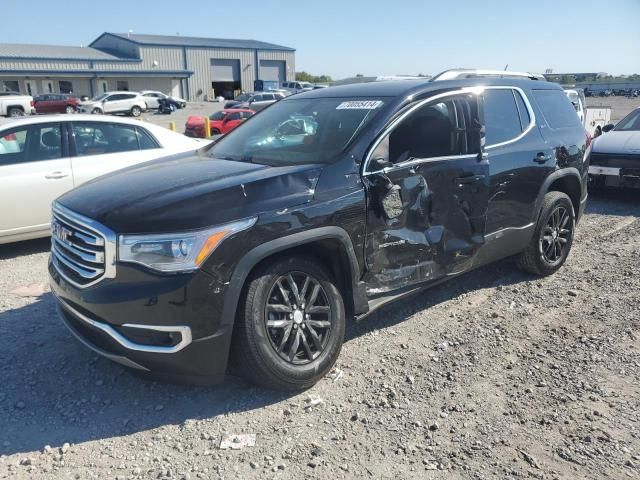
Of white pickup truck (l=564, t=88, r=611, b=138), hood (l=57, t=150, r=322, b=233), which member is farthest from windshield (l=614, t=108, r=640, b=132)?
hood (l=57, t=150, r=322, b=233)

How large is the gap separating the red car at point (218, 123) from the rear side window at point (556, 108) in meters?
17.6

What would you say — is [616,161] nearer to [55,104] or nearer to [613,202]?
[613,202]

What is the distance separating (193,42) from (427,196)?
68.6 meters

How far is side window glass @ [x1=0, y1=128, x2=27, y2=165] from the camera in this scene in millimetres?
5926

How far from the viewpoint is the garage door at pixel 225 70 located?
6606cm

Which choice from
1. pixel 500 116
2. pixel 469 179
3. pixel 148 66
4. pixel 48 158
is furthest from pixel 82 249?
pixel 148 66

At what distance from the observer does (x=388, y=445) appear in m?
2.88

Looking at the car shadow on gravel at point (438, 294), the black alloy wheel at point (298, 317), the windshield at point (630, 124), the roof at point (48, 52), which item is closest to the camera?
the black alloy wheel at point (298, 317)

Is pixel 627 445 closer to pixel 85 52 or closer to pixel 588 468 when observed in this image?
pixel 588 468

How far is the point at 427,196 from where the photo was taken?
3.87 m

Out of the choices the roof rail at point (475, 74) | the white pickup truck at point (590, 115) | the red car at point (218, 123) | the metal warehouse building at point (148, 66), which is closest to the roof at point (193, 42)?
the metal warehouse building at point (148, 66)

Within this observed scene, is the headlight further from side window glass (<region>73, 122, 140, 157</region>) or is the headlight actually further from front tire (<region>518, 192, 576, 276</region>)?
side window glass (<region>73, 122, 140, 157</region>)

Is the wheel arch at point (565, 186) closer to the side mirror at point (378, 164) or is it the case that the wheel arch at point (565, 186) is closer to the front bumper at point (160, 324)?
the side mirror at point (378, 164)

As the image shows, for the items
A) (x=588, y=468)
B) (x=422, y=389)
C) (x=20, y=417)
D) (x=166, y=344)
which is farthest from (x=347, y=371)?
(x=20, y=417)
